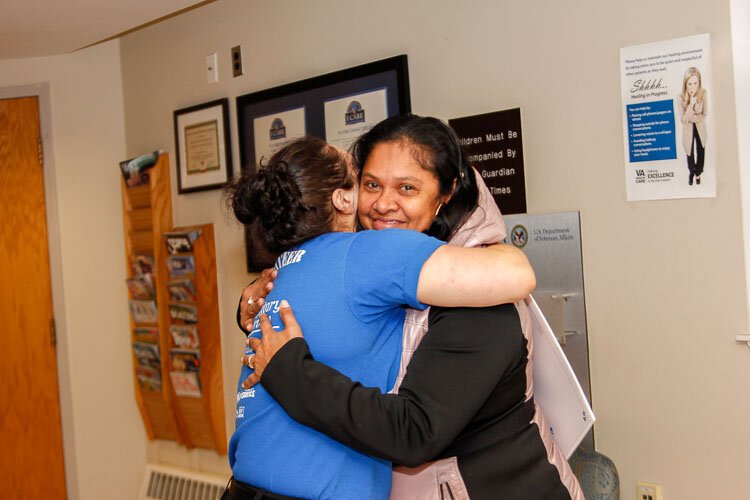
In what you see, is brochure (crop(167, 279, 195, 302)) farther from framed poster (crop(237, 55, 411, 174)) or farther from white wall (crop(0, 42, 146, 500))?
framed poster (crop(237, 55, 411, 174))

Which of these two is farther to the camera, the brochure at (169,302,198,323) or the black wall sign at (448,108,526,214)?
the brochure at (169,302,198,323)

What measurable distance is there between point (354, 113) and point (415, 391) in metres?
1.87

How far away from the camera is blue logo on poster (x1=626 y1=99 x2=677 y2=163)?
212 cm

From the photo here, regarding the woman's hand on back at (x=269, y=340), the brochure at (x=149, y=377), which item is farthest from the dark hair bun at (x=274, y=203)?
the brochure at (x=149, y=377)

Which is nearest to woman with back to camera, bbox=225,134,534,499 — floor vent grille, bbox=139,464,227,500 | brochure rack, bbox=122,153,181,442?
floor vent grille, bbox=139,464,227,500

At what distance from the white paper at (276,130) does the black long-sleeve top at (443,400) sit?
6.39ft

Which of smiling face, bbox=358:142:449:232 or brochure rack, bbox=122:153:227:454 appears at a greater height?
smiling face, bbox=358:142:449:232

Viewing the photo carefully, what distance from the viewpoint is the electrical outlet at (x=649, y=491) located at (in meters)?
2.21

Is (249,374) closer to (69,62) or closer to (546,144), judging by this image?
(546,144)

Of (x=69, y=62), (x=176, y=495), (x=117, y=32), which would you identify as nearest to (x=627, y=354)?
(x=176, y=495)

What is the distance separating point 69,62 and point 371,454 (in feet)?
11.3

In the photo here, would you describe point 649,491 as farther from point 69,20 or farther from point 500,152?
point 69,20

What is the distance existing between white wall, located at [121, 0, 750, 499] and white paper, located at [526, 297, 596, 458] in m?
0.83

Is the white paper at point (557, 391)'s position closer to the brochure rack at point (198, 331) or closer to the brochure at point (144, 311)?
the brochure rack at point (198, 331)
